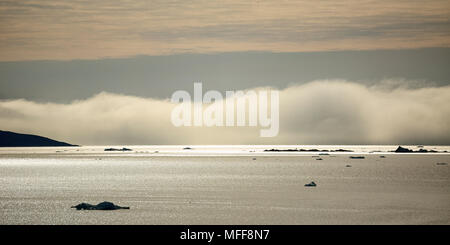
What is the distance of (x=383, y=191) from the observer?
6869 cm
